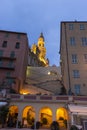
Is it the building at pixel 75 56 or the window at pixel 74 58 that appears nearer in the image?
the building at pixel 75 56

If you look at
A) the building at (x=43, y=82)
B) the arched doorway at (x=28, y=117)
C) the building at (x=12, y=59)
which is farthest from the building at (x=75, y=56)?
the building at (x=12, y=59)

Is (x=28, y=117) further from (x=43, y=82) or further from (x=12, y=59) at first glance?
(x=12, y=59)

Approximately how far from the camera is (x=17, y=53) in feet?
127

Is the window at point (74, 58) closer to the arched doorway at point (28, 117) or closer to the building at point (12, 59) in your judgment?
the arched doorway at point (28, 117)

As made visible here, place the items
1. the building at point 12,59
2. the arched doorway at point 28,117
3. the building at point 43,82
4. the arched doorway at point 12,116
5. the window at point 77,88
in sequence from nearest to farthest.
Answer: the arched doorway at point 12,116 < the arched doorway at point 28,117 < the window at point 77,88 < the building at point 12,59 < the building at point 43,82

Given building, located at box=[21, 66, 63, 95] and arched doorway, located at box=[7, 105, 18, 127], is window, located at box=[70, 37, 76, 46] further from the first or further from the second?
arched doorway, located at box=[7, 105, 18, 127]

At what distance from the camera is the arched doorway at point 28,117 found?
85.2ft

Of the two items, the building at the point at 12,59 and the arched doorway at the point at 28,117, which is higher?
the building at the point at 12,59

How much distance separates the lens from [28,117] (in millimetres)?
29047

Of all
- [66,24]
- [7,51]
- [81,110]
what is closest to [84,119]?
[81,110]

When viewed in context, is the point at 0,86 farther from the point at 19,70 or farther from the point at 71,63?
the point at 71,63

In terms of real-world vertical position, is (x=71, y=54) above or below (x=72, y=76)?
above

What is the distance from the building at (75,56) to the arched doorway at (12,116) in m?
10.8

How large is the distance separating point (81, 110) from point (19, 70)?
19117mm
